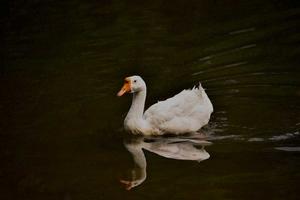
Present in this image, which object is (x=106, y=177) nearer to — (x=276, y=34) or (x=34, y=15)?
(x=276, y=34)

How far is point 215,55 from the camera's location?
1470cm

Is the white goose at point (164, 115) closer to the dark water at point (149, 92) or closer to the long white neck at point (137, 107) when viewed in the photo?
the long white neck at point (137, 107)

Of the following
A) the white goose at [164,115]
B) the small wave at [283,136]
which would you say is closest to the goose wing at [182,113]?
the white goose at [164,115]

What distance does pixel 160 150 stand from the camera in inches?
420

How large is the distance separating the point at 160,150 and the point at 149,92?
2725 mm

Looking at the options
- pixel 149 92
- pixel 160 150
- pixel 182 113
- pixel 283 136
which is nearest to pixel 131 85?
pixel 182 113

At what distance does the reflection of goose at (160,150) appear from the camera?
9820 mm

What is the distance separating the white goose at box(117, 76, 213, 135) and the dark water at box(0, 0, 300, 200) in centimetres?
23

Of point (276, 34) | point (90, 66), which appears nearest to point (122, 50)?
point (90, 66)

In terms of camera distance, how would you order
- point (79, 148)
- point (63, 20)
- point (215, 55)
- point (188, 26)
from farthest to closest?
point (63, 20)
point (188, 26)
point (215, 55)
point (79, 148)

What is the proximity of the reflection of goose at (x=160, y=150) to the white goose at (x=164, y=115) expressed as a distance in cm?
19

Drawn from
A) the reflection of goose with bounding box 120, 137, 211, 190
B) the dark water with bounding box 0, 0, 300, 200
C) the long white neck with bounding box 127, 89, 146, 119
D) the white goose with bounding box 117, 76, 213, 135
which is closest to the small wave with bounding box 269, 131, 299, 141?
the dark water with bounding box 0, 0, 300, 200

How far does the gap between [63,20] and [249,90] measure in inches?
312

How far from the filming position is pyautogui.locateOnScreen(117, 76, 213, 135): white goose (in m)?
11.1
